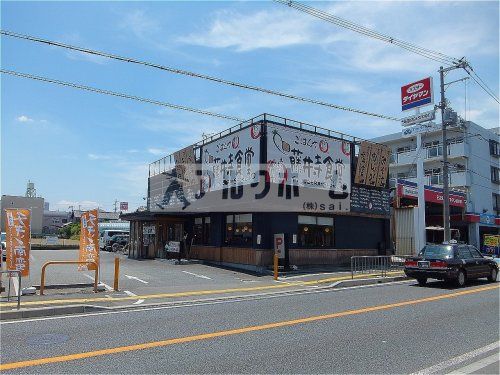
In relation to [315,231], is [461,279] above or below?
below

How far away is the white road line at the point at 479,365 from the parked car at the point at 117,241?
36925 millimetres

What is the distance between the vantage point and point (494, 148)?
4616 cm

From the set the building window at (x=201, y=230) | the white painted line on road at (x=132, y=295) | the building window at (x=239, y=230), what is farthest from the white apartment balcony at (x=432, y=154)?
the white painted line on road at (x=132, y=295)

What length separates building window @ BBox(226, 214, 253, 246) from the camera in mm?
21219

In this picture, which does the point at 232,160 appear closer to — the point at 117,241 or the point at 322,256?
the point at 322,256

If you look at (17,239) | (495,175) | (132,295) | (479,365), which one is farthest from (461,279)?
(495,175)

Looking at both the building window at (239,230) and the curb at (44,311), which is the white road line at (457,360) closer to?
the curb at (44,311)

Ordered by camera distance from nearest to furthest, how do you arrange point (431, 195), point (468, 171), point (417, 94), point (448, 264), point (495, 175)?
point (448, 264) < point (417, 94) < point (431, 195) < point (468, 171) < point (495, 175)

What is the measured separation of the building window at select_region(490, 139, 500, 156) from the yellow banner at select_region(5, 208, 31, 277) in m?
46.6

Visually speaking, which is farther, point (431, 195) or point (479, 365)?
point (431, 195)

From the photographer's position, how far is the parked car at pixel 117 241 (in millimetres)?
39975

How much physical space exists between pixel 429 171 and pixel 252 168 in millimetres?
30365

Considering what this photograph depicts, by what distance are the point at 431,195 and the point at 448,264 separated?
20.9 m

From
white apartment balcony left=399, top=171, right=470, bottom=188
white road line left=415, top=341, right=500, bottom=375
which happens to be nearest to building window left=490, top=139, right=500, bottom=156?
white apartment balcony left=399, top=171, right=470, bottom=188
